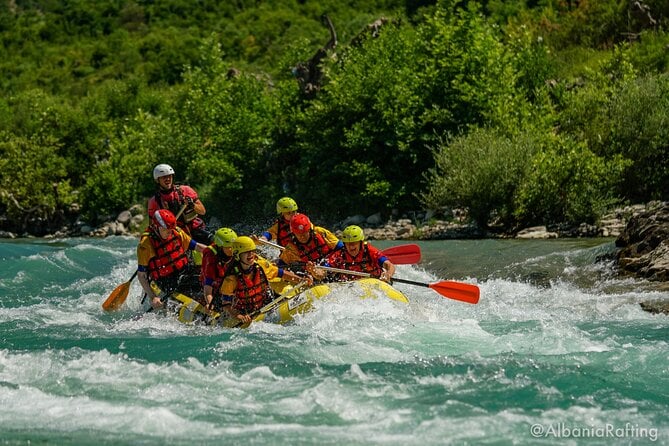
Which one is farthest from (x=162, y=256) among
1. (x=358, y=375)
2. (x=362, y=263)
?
(x=358, y=375)

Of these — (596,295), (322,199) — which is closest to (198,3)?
(322,199)

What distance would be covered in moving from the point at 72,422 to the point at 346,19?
42425 mm

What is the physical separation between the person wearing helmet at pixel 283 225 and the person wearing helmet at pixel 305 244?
24 cm

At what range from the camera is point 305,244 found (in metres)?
12.4

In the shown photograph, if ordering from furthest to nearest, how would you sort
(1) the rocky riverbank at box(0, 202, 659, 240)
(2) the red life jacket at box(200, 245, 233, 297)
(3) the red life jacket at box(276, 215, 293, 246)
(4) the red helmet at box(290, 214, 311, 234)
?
(1) the rocky riverbank at box(0, 202, 659, 240)
(3) the red life jacket at box(276, 215, 293, 246)
(4) the red helmet at box(290, 214, 311, 234)
(2) the red life jacket at box(200, 245, 233, 297)

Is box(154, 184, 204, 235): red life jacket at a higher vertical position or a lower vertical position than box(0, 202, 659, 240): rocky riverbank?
higher

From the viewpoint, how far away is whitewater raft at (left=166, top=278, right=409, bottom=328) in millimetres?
10469

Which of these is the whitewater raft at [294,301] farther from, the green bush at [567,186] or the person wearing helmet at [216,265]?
the green bush at [567,186]

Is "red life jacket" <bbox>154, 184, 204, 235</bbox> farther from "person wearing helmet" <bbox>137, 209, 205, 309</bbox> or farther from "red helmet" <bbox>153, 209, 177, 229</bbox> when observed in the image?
"red helmet" <bbox>153, 209, 177, 229</bbox>

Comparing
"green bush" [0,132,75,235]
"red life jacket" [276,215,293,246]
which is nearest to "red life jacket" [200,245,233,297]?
"red life jacket" [276,215,293,246]

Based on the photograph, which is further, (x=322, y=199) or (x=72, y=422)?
(x=322, y=199)

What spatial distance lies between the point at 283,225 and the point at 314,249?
2.63 feet

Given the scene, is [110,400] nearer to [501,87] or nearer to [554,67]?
[501,87]

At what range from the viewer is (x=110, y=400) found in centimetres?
750
